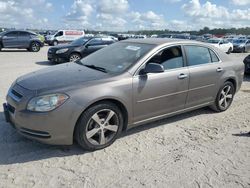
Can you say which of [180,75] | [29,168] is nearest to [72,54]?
[180,75]

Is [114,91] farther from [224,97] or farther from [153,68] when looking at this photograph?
[224,97]

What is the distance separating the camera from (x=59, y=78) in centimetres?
393

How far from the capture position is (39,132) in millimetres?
3508

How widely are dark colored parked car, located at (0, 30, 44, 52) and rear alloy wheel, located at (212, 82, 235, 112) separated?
690 inches

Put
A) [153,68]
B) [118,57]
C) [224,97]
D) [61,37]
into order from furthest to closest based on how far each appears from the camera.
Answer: [61,37] → [224,97] → [118,57] → [153,68]

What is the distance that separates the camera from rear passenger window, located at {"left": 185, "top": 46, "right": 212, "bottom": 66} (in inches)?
193

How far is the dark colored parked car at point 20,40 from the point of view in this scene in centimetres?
1983

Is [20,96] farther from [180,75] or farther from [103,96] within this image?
[180,75]

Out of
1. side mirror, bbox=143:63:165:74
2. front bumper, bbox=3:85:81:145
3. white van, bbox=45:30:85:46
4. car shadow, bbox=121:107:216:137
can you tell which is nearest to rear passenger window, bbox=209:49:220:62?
car shadow, bbox=121:107:216:137

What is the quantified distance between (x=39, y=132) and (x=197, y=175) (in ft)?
6.80

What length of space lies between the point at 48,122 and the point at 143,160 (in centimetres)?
135

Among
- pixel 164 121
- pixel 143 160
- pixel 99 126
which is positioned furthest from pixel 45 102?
pixel 164 121

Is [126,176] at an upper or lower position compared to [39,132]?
lower

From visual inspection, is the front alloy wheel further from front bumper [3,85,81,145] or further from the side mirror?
the side mirror
